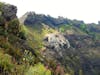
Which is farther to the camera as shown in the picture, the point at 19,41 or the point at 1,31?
the point at 19,41

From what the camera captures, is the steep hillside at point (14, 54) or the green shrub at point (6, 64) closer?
the green shrub at point (6, 64)

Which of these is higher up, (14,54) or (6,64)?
(6,64)

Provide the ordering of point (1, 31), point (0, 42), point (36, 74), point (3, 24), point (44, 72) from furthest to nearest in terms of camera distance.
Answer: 1. point (3, 24)
2. point (1, 31)
3. point (0, 42)
4. point (44, 72)
5. point (36, 74)

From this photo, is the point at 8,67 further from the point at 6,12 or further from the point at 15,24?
the point at 6,12

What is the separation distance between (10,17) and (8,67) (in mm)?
41696

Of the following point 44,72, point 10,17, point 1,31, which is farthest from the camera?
point 10,17

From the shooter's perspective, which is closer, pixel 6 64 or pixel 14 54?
pixel 6 64

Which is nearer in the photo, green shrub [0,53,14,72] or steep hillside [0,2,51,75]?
green shrub [0,53,14,72]

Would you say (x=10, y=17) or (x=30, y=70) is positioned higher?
(x=10, y=17)

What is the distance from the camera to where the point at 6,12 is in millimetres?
74500

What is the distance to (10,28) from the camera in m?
61.1

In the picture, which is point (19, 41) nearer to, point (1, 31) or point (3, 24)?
point (3, 24)

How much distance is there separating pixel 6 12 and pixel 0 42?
31.2 meters

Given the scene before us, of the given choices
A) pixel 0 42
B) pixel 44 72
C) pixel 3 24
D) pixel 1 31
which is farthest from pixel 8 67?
pixel 3 24
